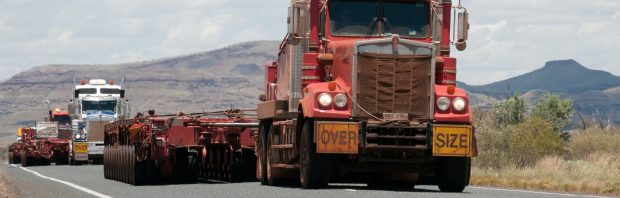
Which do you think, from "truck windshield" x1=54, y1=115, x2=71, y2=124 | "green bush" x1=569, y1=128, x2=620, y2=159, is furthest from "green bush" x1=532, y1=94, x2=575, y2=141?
"truck windshield" x1=54, y1=115, x2=71, y2=124

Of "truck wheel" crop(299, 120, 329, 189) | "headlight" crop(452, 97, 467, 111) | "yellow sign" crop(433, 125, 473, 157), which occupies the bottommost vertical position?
"truck wheel" crop(299, 120, 329, 189)

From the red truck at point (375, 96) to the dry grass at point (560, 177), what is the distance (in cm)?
335

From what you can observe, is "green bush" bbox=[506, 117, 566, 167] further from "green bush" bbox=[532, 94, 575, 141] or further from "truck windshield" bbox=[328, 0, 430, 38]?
"green bush" bbox=[532, 94, 575, 141]

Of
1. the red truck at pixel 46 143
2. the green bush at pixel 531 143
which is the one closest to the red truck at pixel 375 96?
the green bush at pixel 531 143

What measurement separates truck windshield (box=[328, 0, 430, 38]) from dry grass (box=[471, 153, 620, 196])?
4536mm

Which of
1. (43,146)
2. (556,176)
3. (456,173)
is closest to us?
(456,173)

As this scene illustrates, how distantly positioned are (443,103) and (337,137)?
1998 millimetres

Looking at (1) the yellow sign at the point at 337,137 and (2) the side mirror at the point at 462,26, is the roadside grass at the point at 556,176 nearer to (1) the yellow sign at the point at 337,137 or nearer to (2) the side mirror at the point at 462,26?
(2) the side mirror at the point at 462,26

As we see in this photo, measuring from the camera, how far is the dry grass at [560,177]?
25.2 meters

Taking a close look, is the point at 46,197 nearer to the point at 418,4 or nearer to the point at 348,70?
the point at 348,70

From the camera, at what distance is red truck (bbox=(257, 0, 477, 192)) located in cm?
2172

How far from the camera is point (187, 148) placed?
94.3 feet

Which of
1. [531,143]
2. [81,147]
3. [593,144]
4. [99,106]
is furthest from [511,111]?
[531,143]

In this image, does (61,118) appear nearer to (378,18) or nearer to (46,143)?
(46,143)
